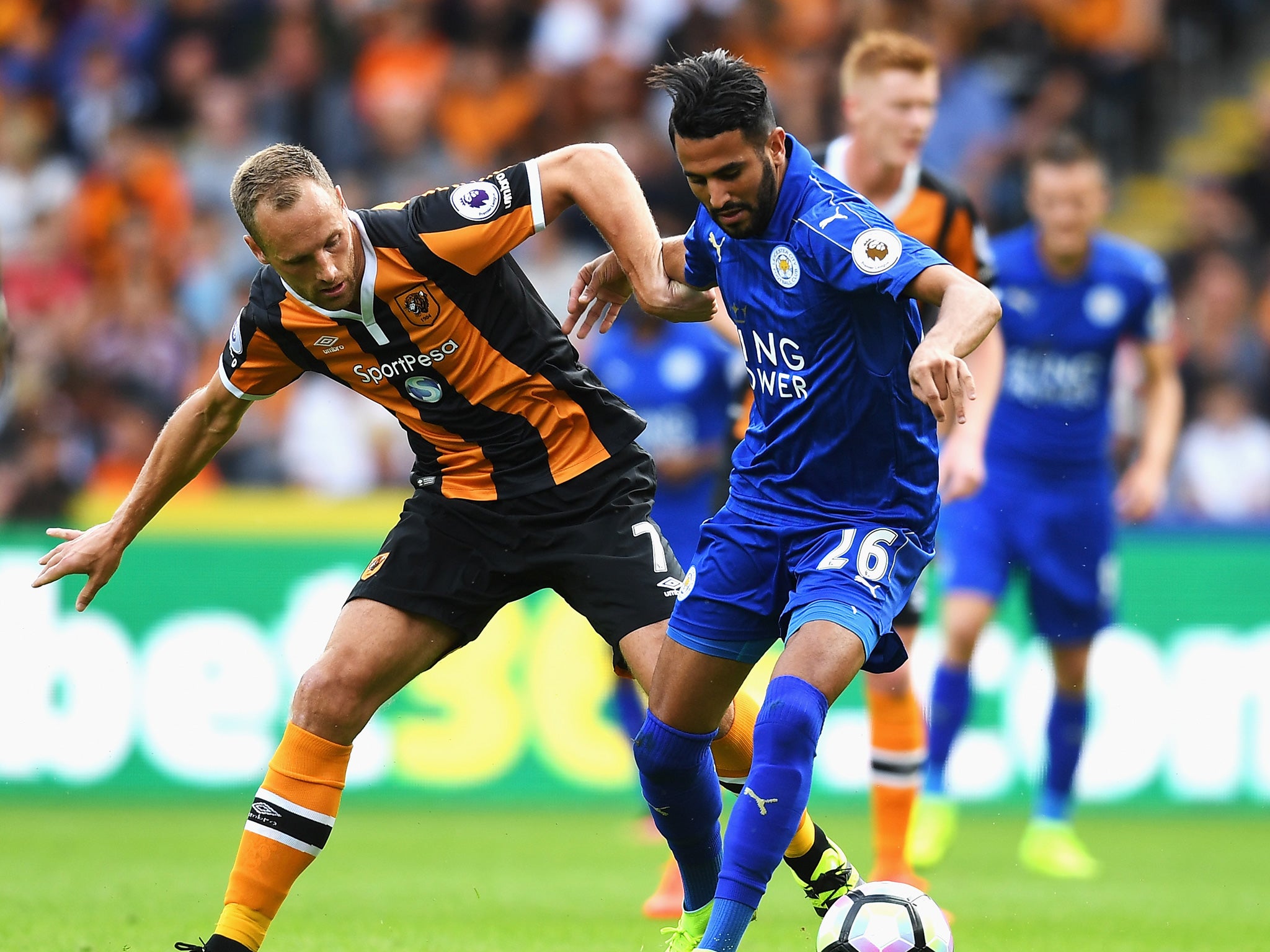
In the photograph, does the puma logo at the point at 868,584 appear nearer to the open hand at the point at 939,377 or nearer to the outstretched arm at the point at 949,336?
the outstretched arm at the point at 949,336

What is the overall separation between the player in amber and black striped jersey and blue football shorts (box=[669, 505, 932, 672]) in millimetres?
281

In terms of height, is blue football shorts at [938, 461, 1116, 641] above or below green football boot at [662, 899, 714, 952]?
above

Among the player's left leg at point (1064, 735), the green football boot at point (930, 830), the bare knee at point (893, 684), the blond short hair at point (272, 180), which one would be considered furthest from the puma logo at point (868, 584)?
the player's left leg at point (1064, 735)

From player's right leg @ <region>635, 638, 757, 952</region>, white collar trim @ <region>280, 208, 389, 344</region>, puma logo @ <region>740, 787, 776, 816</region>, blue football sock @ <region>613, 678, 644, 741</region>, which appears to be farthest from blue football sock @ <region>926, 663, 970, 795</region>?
white collar trim @ <region>280, 208, 389, 344</region>

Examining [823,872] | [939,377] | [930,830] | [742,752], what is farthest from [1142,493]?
[939,377]

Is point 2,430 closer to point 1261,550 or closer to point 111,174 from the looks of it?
point 111,174

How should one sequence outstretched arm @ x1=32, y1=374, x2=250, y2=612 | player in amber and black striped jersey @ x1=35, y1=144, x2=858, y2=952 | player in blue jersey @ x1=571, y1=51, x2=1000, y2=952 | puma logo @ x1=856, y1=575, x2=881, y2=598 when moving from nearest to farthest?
player in blue jersey @ x1=571, y1=51, x2=1000, y2=952
puma logo @ x1=856, y1=575, x2=881, y2=598
player in amber and black striped jersey @ x1=35, y1=144, x2=858, y2=952
outstretched arm @ x1=32, y1=374, x2=250, y2=612

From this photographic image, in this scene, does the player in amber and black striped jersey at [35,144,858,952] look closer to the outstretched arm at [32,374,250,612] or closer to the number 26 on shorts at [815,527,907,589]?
the outstretched arm at [32,374,250,612]

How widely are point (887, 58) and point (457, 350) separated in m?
2.53

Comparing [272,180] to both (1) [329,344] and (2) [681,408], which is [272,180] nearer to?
(1) [329,344]

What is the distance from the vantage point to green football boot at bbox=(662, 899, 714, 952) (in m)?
5.02

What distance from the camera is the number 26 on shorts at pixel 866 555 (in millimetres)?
4551

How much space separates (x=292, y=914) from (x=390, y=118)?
877 cm

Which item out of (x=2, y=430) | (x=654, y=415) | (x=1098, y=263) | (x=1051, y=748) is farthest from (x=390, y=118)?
(x=1051, y=748)
